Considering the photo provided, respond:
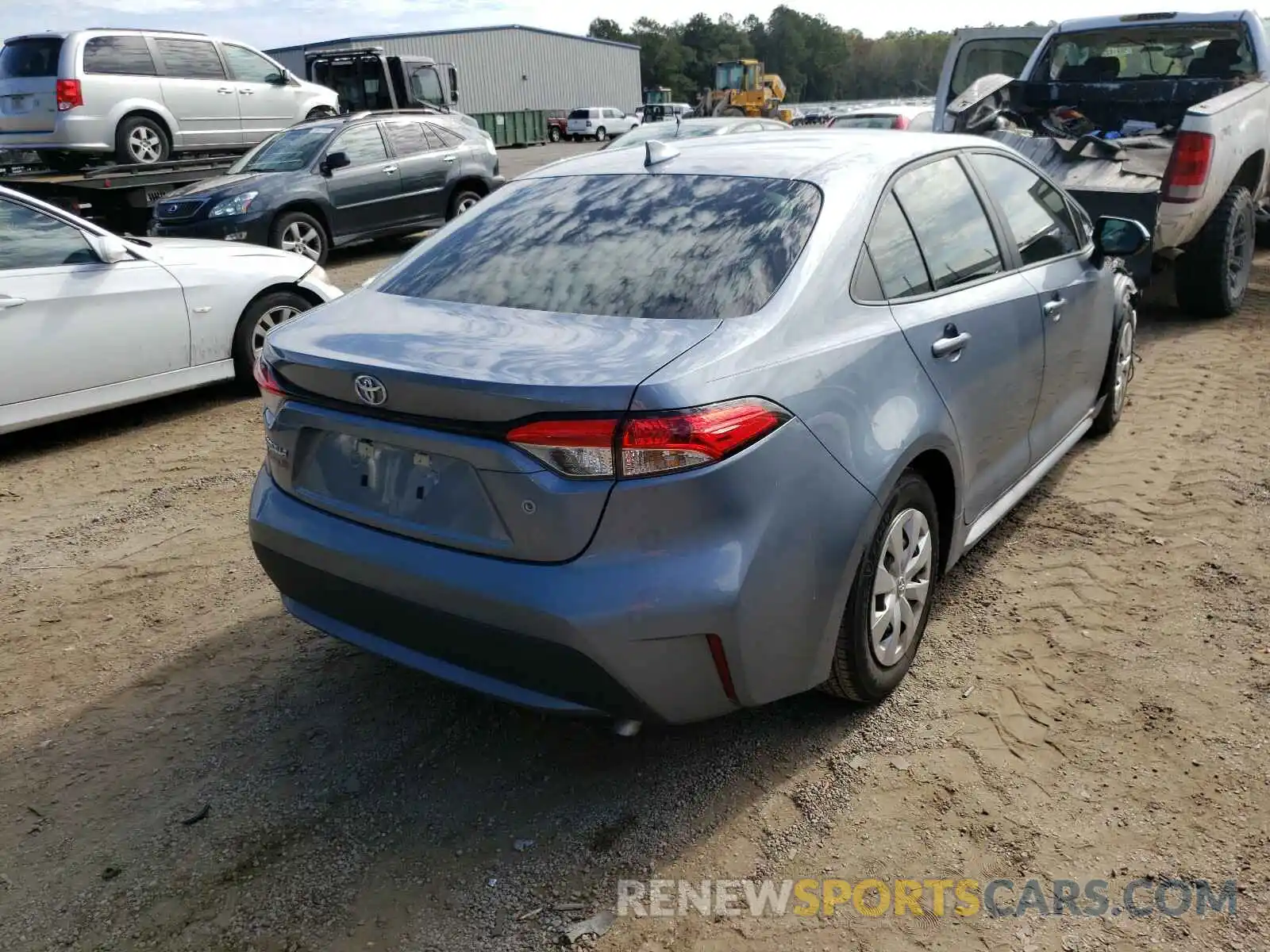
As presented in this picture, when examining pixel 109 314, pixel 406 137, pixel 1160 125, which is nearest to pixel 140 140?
pixel 406 137

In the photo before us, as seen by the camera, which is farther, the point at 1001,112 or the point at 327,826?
the point at 1001,112

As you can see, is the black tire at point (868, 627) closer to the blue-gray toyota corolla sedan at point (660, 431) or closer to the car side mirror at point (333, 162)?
the blue-gray toyota corolla sedan at point (660, 431)

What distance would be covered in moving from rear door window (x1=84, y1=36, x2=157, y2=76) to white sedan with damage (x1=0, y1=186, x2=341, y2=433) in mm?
7853

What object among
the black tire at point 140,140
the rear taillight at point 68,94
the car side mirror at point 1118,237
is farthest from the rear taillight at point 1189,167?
the rear taillight at point 68,94

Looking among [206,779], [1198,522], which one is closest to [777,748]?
[206,779]

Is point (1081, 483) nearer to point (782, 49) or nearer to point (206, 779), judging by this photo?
point (206, 779)

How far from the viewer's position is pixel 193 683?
11.1ft

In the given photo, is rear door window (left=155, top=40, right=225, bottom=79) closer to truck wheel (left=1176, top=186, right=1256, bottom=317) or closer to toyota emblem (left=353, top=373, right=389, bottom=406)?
truck wheel (left=1176, top=186, right=1256, bottom=317)

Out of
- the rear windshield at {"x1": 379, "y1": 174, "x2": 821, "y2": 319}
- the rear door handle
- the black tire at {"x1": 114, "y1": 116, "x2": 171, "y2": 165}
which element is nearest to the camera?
the rear windshield at {"x1": 379, "y1": 174, "x2": 821, "y2": 319}

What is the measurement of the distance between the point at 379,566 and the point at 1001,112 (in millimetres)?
7984

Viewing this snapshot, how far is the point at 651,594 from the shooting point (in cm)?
230

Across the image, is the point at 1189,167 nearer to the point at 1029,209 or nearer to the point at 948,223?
the point at 1029,209

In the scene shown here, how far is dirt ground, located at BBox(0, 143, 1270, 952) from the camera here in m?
2.39

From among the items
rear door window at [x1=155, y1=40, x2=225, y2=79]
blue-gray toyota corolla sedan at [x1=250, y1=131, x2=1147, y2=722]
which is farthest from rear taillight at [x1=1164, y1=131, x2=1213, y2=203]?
rear door window at [x1=155, y1=40, x2=225, y2=79]
